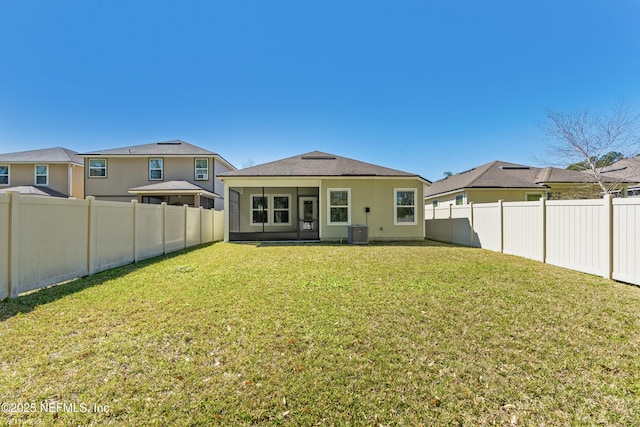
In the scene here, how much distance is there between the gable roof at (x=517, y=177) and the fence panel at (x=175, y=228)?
50.3 feet

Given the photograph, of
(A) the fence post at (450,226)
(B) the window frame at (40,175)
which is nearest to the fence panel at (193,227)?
(A) the fence post at (450,226)

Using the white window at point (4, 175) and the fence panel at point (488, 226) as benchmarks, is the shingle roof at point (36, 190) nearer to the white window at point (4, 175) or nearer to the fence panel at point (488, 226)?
Result: the white window at point (4, 175)

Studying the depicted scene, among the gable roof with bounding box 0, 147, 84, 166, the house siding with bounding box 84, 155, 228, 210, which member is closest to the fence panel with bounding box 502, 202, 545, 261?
the house siding with bounding box 84, 155, 228, 210

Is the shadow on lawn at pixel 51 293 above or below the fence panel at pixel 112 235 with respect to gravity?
below

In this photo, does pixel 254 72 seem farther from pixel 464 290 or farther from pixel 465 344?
pixel 465 344

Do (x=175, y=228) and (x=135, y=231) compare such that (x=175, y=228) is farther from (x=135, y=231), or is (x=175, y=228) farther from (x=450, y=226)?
(x=450, y=226)

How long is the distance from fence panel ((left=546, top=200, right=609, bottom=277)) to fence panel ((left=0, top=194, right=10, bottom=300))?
1097cm

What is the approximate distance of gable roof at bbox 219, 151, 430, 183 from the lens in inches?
510

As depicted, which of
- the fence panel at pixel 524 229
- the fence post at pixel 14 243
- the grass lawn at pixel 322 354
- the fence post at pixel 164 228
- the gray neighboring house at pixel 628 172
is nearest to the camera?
the grass lawn at pixel 322 354

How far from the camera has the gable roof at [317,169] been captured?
12961 mm

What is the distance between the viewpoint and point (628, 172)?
18875 mm

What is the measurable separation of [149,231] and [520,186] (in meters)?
19.2

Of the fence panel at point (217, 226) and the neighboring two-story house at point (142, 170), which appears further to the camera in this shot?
the neighboring two-story house at point (142, 170)

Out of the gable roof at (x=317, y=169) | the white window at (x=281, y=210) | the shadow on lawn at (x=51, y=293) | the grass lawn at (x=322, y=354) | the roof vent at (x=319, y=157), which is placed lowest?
the grass lawn at (x=322, y=354)
